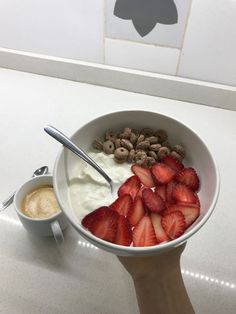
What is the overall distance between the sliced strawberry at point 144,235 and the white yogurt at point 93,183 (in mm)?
65

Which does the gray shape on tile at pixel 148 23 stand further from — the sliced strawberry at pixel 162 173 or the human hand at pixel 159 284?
the human hand at pixel 159 284

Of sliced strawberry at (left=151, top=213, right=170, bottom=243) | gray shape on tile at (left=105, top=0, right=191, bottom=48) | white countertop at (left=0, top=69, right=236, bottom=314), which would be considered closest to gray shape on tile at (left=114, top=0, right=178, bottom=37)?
gray shape on tile at (left=105, top=0, right=191, bottom=48)

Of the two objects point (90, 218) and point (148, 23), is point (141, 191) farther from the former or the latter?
point (148, 23)

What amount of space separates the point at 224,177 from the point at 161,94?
33 centimetres

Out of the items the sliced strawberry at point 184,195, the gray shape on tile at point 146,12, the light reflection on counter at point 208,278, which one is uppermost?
the gray shape on tile at point 146,12

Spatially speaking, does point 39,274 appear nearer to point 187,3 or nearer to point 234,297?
point 234,297

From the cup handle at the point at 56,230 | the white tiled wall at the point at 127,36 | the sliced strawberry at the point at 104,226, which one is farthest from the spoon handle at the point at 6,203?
the white tiled wall at the point at 127,36

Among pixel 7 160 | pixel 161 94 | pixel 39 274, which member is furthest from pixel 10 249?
pixel 161 94

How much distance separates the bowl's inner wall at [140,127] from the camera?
46 centimetres

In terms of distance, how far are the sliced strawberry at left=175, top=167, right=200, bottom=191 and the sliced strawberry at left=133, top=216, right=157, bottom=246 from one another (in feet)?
0.31

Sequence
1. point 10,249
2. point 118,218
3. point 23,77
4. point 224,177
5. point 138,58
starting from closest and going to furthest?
1. point 118,218
2. point 10,249
3. point 224,177
4. point 138,58
5. point 23,77

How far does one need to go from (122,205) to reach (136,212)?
2 cm

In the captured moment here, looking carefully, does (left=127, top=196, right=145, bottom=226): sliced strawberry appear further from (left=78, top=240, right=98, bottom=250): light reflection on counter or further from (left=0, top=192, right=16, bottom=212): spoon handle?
(left=0, top=192, right=16, bottom=212): spoon handle

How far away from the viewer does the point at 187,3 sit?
0.72 metres
